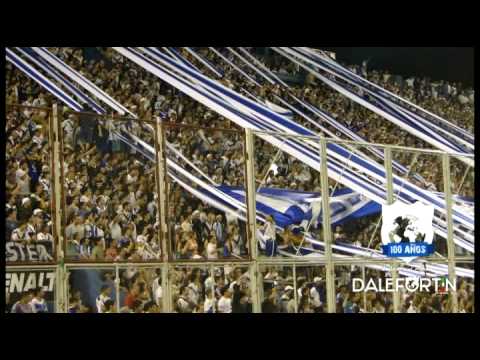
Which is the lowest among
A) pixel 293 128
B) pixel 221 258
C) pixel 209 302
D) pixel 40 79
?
pixel 209 302

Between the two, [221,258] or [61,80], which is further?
[61,80]

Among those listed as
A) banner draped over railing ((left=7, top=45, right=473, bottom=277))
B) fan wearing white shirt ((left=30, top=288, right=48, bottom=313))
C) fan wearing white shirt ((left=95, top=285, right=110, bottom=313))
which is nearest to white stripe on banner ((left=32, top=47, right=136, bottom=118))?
banner draped over railing ((left=7, top=45, right=473, bottom=277))

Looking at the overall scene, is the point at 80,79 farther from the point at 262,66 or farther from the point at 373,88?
the point at 373,88

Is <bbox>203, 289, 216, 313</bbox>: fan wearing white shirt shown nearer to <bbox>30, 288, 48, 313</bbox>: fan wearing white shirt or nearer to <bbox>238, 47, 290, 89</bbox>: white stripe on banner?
<bbox>30, 288, 48, 313</bbox>: fan wearing white shirt

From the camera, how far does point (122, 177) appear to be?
802 cm

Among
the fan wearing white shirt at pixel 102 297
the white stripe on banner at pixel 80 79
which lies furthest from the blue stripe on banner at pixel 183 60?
the fan wearing white shirt at pixel 102 297

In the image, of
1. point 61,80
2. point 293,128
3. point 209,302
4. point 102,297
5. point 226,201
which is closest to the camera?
point 102,297

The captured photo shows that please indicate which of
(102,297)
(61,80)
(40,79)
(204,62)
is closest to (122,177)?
(102,297)

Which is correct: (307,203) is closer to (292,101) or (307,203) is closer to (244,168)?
(244,168)

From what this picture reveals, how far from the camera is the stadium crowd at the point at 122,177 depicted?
24.8ft

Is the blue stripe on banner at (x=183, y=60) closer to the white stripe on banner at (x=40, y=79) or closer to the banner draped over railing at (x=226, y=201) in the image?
the banner draped over railing at (x=226, y=201)

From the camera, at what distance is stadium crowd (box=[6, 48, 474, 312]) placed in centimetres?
757

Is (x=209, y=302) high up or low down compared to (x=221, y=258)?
down
